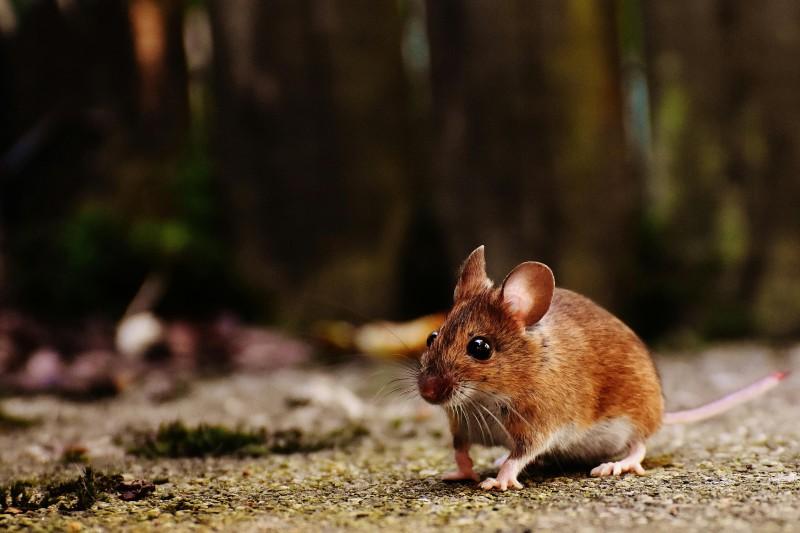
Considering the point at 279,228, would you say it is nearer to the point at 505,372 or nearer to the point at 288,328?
the point at 288,328

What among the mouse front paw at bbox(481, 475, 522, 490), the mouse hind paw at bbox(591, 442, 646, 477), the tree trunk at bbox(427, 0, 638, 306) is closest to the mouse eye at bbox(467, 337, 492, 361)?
the mouse front paw at bbox(481, 475, 522, 490)

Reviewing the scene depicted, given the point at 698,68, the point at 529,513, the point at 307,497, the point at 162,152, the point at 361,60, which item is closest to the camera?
the point at 529,513

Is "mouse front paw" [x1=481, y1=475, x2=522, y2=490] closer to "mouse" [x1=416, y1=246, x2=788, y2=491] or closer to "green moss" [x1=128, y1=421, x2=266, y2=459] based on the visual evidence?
"mouse" [x1=416, y1=246, x2=788, y2=491]

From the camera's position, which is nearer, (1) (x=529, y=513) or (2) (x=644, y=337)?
(1) (x=529, y=513)

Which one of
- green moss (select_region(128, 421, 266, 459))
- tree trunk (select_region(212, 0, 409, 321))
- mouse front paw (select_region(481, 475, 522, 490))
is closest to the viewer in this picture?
mouse front paw (select_region(481, 475, 522, 490))

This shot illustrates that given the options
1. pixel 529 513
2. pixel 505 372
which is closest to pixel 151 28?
pixel 505 372

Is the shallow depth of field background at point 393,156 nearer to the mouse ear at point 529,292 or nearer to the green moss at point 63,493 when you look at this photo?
the mouse ear at point 529,292

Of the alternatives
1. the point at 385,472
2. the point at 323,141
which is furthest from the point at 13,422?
the point at 323,141

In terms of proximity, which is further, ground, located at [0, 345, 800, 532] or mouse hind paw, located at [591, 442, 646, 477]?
mouse hind paw, located at [591, 442, 646, 477]

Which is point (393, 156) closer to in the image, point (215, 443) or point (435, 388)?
point (215, 443)
